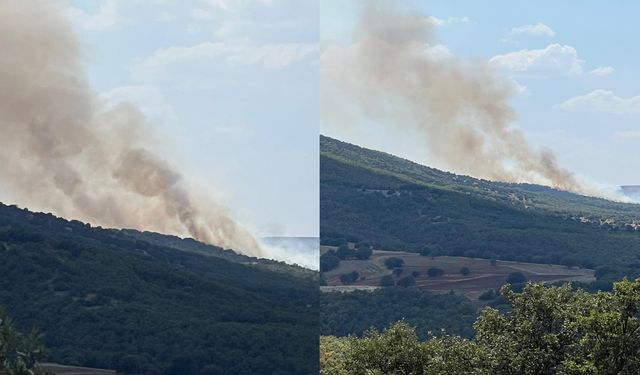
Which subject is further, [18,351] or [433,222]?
[433,222]

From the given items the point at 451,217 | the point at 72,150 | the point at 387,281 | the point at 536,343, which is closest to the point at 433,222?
the point at 451,217

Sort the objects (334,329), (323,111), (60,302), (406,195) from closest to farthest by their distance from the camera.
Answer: (60,302) < (334,329) < (406,195) < (323,111)

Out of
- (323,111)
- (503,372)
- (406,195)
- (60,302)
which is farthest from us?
(323,111)

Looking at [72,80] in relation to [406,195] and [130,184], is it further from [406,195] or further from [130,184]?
[406,195]

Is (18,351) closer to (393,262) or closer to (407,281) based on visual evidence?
(407,281)

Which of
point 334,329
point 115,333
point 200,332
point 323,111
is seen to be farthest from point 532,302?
point 323,111

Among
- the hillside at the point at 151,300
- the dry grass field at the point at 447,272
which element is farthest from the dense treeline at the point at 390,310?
the hillside at the point at 151,300
